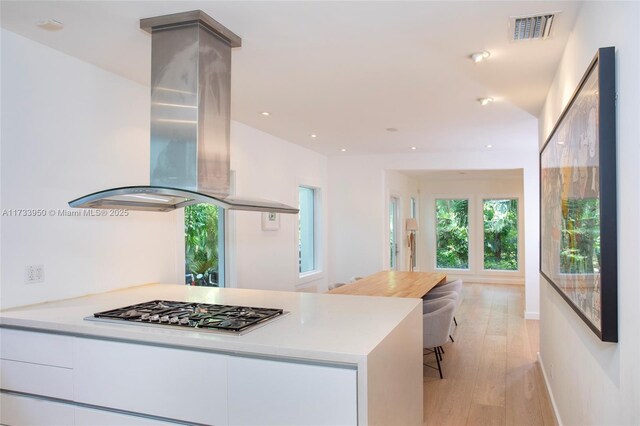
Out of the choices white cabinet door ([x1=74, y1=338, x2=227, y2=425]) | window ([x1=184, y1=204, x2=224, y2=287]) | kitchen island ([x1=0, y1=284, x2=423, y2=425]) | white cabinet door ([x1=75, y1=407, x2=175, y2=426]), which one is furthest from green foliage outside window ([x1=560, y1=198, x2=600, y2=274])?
window ([x1=184, y1=204, x2=224, y2=287])

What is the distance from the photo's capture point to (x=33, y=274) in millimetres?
2711

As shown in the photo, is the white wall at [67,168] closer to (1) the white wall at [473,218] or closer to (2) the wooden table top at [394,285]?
(2) the wooden table top at [394,285]

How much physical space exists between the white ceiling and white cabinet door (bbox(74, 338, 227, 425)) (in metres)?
1.65

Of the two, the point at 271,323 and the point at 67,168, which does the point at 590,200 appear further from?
the point at 67,168

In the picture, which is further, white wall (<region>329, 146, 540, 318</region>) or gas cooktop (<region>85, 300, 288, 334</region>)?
white wall (<region>329, 146, 540, 318</region>)

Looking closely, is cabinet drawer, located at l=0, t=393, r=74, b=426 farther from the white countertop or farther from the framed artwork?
the framed artwork

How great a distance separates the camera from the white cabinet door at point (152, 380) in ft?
6.41

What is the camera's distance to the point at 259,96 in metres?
3.90

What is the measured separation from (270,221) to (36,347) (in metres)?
3.39

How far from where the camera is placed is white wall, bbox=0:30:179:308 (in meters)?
2.62

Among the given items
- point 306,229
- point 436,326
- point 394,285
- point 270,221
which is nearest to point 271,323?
point 436,326

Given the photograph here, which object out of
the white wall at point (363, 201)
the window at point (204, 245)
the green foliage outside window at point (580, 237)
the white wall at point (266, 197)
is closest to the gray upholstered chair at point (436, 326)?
the green foliage outside window at point (580, 237)

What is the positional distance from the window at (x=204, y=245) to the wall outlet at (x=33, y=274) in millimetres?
1538

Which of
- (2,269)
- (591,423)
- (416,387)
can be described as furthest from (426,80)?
(2,269)
